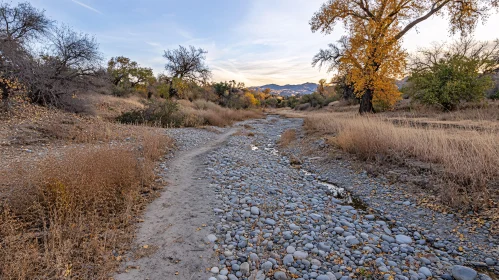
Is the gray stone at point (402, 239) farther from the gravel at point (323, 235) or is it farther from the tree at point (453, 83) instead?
the tree at point (453, 83)

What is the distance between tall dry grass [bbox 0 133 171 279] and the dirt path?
0.26 m

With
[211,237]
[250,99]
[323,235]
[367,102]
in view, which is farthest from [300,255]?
[250,99]

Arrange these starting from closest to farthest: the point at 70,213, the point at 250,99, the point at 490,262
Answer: the point at 490,262, the point at 70,213, the point at 250,99

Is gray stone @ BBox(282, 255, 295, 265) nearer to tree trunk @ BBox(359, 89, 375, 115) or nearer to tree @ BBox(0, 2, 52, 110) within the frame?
tree @ BBox(0, 2, 52, 110)

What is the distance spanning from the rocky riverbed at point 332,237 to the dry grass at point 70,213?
137cm

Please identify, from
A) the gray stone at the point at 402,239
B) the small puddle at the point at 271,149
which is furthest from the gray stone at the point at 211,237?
the small puddle at the point at 271,149

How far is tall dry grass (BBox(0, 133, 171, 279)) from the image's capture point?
2.52 meters

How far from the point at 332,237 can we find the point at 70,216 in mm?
3793

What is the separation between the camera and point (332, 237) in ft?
12.2

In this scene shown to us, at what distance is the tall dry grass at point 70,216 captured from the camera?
2.52 meters

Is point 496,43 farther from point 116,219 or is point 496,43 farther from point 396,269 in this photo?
point 116,219

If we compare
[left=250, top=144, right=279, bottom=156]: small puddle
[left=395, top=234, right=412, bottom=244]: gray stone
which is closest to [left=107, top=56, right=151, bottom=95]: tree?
[left=250, top=144, right=279, bottom=156]: small puddle

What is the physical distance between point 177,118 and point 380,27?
582 inches

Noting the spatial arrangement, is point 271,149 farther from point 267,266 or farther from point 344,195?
point 267,266
